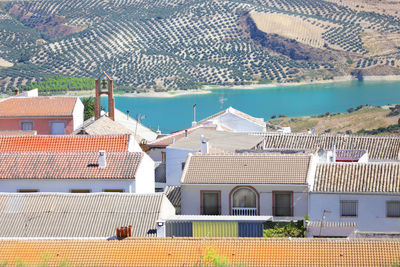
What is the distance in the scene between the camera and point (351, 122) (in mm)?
87938

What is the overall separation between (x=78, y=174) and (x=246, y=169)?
5.73 meters

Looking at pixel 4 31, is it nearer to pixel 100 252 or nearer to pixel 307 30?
pixel 307 30

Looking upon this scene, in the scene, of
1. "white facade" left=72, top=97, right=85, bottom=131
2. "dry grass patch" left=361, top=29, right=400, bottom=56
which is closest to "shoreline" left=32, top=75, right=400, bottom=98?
"dry grass patch" left=361, top=29, right=400, bottom=56

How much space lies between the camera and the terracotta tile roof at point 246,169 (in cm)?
2845

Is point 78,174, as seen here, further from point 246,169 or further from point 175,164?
point 175,164

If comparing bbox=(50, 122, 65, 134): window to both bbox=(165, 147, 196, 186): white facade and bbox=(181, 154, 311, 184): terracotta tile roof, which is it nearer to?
bbox=(165, 147, 196, 186): white facade

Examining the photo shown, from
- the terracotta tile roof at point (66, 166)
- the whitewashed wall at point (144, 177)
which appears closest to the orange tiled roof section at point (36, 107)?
→ the terracotta tile roof at point (66, 166)

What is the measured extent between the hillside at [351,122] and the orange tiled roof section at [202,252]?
5729cm

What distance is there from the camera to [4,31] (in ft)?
644

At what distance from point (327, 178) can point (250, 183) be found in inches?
101

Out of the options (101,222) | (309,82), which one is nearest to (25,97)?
(101,222)

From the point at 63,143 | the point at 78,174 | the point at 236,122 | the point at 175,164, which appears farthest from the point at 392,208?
the point at 236,122

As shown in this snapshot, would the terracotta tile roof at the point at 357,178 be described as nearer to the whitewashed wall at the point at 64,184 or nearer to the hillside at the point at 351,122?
the whitewashed wall at the point at 64,184

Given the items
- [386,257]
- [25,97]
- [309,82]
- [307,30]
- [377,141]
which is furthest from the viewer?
[307,30]
